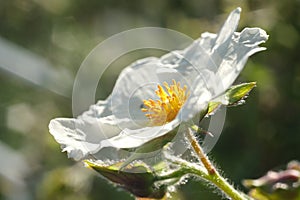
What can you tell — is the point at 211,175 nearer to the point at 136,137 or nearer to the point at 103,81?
the point at 136,137

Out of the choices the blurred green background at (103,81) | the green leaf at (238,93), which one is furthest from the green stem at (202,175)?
the blurred green background at (103,81)

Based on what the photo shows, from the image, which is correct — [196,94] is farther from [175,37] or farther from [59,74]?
[59,74]

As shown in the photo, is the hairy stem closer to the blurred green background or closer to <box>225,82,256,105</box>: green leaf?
<box>225,82,256,105</box>: green leaf

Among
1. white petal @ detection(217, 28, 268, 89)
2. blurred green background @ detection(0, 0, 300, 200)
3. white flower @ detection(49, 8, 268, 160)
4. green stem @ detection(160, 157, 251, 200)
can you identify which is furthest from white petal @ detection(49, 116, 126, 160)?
blurred green background @ detection(0, 0, 300, 200)

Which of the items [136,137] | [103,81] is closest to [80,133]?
[136,137]

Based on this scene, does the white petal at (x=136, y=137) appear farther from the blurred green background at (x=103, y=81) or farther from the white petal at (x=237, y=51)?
the blurred green background at (x=103, y=81)

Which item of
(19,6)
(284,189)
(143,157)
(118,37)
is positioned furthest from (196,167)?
(19,6)

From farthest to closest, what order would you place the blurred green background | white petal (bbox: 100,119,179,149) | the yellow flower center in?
the blurred green background
the yellow flower center
white petal (bbox: 100,119,179,149)
